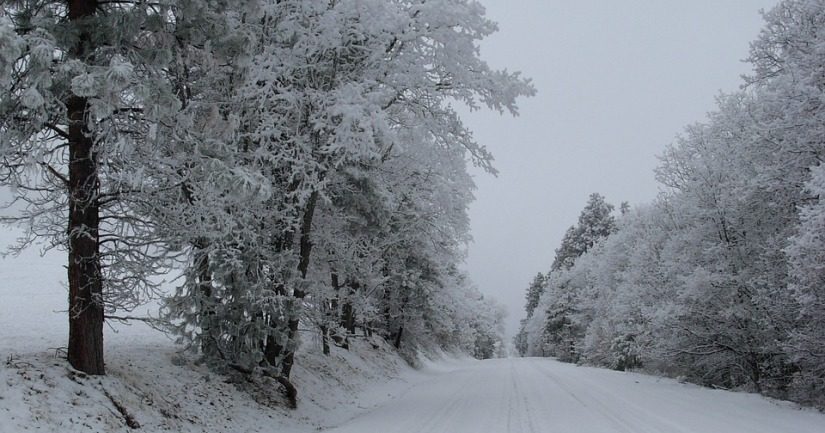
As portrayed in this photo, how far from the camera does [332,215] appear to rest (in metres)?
14.2

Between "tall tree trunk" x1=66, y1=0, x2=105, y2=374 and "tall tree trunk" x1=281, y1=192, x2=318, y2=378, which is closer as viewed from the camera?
"tall tree trunk" x1=66, y1=0, x2=105, y2=374

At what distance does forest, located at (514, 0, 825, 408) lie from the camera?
1223cm

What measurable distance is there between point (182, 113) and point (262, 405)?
5894 millimetres

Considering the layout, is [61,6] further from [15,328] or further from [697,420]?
[697,420]

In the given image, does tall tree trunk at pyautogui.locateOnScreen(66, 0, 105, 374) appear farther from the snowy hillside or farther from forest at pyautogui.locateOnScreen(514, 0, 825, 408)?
forest at pyautogui.locateOnScreen(514, 0, 825, 408)

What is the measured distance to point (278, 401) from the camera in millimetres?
11578

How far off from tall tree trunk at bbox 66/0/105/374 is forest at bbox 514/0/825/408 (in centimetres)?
1224

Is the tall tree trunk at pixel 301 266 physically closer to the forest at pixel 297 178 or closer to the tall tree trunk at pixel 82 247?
the forest at pixel 297 178

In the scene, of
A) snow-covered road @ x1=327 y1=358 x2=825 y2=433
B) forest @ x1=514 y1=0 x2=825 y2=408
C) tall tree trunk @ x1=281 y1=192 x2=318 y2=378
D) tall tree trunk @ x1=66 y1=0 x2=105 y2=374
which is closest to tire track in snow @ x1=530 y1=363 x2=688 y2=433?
snow-covered road @ x1=327 y1=358 x2=825 y2=433

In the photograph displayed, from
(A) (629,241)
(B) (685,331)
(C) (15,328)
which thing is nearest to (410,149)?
(C) (15,328)

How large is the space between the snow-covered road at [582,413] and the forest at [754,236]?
1.88 m

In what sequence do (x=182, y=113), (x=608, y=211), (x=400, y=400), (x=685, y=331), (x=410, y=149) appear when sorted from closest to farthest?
(x=182, y=113) < (x=410, y=149) < (x=400, y=400) < (x=685, y=331) < (x=608, y=211)

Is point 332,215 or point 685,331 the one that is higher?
point 332,215

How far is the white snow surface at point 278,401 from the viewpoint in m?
7.20
